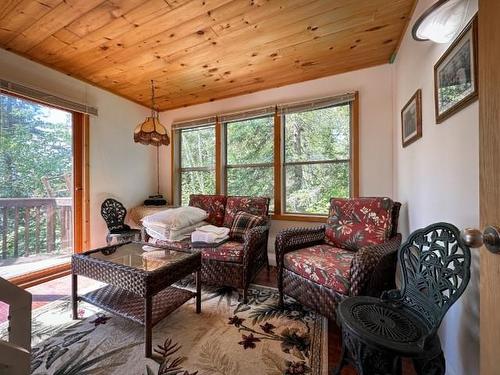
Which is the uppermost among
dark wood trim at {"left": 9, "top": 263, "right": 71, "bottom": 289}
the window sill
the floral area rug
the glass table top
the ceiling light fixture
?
the ceiling light fixture

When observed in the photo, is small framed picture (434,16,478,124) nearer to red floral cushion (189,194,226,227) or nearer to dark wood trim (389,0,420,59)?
dark wood trim (389,0,420,59)

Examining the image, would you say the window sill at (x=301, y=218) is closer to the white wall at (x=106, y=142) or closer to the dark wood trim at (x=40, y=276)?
the white wall at (x=106, y=142)

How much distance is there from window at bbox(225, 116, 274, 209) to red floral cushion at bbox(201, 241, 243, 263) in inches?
43.6

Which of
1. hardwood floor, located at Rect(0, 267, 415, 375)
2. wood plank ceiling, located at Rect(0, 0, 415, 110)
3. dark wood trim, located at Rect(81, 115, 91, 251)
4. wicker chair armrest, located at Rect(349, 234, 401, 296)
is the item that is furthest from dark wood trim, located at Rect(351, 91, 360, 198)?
dark wood trim, located at Rect(81, 115, 91, 251)

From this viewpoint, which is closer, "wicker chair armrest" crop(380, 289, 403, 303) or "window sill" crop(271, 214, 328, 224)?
"wicker chair armrest" crop(380, 289, 403, 303)

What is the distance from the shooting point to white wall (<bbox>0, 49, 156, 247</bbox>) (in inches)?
93.2

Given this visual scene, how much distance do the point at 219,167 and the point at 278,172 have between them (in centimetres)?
89

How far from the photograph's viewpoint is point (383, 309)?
1.10 m

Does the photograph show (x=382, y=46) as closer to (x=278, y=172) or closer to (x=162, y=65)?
(x=278, y=172)

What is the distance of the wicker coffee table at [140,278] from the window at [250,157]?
1.53 m

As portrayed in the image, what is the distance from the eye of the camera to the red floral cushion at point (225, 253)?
1.98m

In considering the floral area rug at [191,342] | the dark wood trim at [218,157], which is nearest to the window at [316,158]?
the dark wood trim at [218,157]

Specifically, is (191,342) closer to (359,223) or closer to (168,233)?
(168,233)

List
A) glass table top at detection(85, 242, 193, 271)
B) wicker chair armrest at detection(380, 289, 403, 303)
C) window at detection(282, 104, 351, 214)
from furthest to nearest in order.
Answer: window at detection(282, 104, 351, 214) → glass table top at detection(85, 242, 193, 271) → wicker chair armrest at detection(380, 289, 403, 303)
